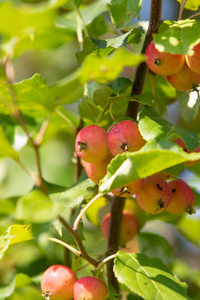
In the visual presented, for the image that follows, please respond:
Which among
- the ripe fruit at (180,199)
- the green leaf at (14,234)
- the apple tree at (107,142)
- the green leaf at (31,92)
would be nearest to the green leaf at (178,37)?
the apple tree at (107,142)

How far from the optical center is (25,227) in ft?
3.09

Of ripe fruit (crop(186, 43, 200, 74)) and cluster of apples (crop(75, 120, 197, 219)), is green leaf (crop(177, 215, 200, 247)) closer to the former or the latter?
cluster of apples (crop(75, 120, 197, 219))

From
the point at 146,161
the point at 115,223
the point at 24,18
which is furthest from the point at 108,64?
the point at 115,223

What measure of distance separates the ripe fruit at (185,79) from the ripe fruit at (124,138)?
0.13 meters

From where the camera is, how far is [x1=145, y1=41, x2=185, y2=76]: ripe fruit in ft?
2.77

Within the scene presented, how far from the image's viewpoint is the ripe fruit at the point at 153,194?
0.91m

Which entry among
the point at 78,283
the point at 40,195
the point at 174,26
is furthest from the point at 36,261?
the point at 174,26

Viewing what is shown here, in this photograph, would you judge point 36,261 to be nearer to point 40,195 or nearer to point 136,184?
point 136,184

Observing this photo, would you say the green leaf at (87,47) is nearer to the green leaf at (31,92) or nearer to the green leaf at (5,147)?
the green leaf at (31,92)

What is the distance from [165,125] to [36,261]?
743 mm

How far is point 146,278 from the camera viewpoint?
2.78ft

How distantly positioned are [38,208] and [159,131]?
33 cm

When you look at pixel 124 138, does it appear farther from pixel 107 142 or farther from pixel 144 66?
pixel 144 66

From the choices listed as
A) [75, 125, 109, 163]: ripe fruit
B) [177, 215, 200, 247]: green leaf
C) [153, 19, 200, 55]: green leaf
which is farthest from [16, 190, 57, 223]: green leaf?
[177, 215, 200, 247]: green leaf
